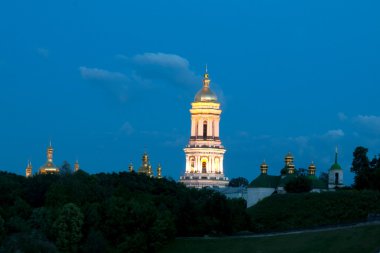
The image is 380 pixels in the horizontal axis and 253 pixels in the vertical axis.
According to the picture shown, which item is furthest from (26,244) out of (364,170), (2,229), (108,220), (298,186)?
(364,170)

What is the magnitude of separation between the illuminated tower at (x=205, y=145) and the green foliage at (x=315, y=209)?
74115mm

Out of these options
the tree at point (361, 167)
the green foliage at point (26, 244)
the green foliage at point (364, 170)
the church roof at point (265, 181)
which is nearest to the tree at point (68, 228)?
the green foliage at point (26, 244)

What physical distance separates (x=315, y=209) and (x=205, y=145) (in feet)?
263

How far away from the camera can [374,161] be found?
119125 mm

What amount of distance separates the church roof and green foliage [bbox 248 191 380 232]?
1315 centimetres

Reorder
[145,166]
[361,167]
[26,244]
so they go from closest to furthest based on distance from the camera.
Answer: [26,244] < [361,167] < [145,166]

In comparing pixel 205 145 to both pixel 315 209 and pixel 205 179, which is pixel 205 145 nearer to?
pixel 205 179

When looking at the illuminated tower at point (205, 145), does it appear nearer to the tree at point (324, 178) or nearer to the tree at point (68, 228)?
the tree at point (324, 178)

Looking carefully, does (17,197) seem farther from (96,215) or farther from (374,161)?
(374,161)

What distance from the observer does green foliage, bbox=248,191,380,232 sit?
99.2m

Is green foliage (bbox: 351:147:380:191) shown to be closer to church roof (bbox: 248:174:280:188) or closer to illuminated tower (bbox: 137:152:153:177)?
church roof (bbox: 248:174:280:188)

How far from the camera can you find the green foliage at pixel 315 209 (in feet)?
326

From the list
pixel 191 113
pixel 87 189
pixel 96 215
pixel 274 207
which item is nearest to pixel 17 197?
pixel 87 189

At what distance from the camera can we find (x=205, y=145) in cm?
18225
